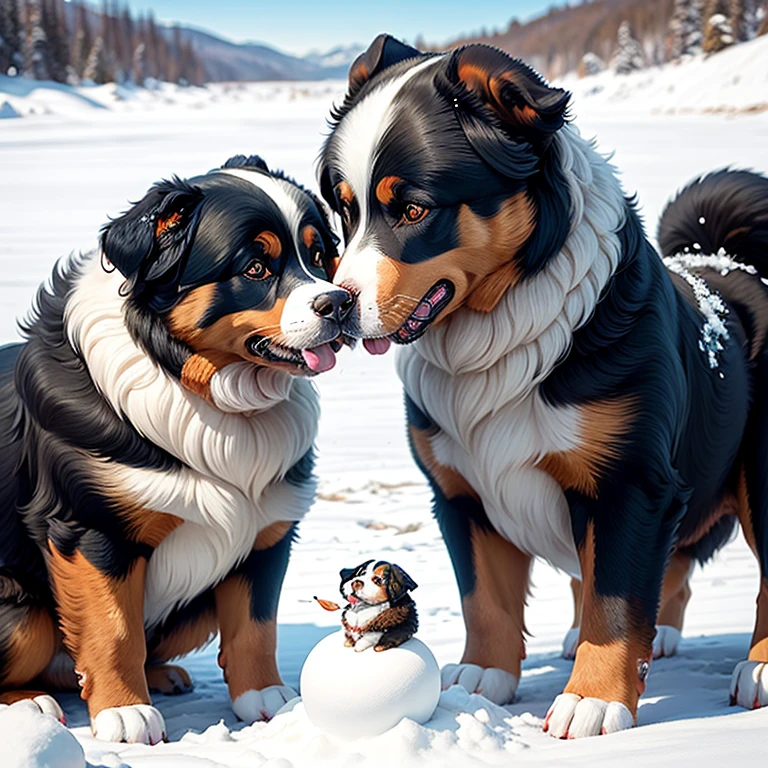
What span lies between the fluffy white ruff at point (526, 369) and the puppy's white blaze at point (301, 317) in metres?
0.26

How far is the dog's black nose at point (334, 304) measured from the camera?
1971 millimetres

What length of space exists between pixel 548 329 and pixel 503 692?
79 cm

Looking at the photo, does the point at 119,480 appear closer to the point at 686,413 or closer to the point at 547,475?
the point at 547,475

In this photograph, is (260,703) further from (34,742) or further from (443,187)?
(443,187)

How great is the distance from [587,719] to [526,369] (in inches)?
25.0

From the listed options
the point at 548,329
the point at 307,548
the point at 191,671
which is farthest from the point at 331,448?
the point at 548,329

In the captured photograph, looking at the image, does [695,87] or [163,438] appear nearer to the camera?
[163,438]

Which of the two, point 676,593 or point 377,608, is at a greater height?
point 377,608

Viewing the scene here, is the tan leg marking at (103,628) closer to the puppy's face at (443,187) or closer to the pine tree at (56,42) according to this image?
the puppy's face at (443,187)

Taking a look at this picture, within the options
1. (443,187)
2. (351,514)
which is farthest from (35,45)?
(443,187)

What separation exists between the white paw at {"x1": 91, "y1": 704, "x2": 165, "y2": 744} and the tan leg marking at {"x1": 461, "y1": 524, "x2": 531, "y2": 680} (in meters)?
0.65

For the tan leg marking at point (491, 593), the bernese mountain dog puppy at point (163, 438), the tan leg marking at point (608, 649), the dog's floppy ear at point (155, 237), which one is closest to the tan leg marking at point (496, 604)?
the tan leg marking at point (491, 593)

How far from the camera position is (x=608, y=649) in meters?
2.09

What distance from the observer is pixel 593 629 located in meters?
2.11
